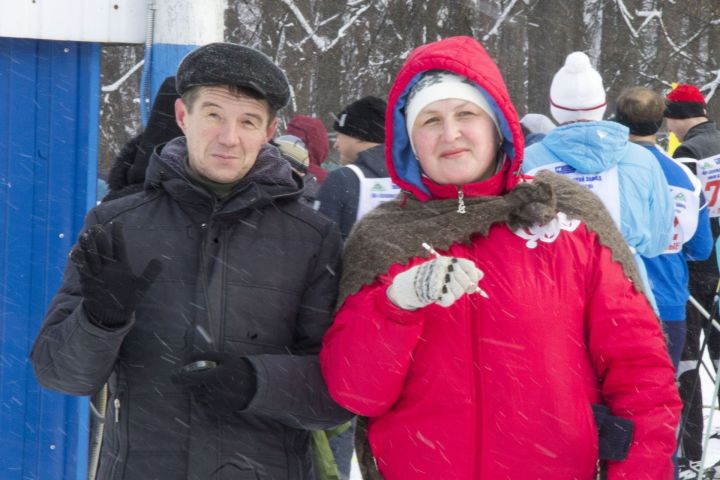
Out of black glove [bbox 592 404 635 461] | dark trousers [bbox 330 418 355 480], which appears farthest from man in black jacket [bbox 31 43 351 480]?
dark trousers [bbox 330 418 355 480]

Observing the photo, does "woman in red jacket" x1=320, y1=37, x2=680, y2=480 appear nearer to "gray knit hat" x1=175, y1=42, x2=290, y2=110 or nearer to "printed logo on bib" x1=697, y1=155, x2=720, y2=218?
"gray knit hat" x1=175, y1=42, x2=290, y2=110

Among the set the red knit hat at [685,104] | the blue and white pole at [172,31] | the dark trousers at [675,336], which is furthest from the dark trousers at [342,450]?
the red knit hat at [685,104]

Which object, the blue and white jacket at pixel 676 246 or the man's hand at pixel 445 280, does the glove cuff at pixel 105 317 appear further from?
the blue and white jacket at pixel 676 246

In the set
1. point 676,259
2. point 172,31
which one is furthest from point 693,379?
point 172,31

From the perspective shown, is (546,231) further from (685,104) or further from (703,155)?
(685,104)

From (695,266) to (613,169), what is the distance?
2794mm

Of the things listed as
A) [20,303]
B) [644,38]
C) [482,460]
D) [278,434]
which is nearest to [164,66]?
[20,303]

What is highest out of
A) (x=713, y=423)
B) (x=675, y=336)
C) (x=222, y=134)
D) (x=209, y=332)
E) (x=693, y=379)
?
(x=222, y=134)

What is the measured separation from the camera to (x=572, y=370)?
7.49 ft

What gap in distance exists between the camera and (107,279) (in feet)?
7.07

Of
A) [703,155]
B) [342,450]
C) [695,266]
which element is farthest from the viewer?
[695,266]

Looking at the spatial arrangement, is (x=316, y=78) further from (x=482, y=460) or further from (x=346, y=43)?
(x=482, y=460)

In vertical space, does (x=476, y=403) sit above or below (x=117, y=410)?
above

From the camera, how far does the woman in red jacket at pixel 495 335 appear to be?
2.26 meters
